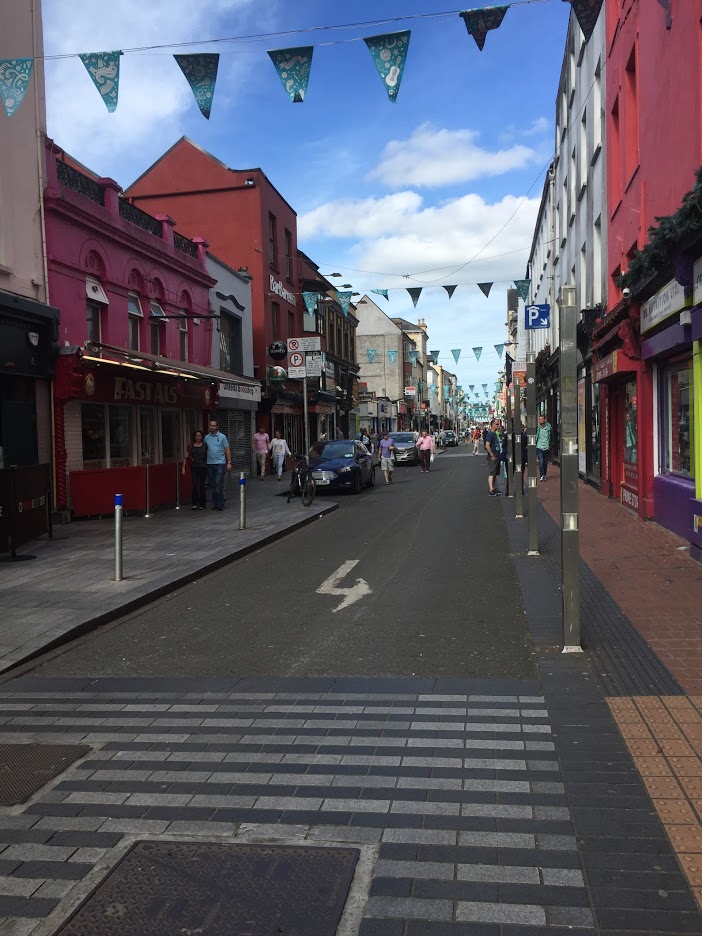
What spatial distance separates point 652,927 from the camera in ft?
8.70

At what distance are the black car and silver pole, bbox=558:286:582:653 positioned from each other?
14.7 meters

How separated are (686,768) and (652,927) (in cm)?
130

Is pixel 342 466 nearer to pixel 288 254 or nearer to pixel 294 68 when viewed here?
pixel 294 68

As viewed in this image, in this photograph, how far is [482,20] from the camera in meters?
8.79

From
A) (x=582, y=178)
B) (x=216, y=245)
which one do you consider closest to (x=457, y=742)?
(x=582, y=178)

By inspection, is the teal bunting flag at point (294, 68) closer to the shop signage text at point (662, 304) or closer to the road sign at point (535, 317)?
the road sign at point (535, 317)

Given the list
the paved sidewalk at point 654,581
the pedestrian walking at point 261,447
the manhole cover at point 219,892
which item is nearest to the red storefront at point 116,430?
the pedestrian walking at point 261,447

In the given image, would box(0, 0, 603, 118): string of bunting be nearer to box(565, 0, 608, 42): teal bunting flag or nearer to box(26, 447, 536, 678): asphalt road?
box(565, 0, 608, 42): teal bunting flag

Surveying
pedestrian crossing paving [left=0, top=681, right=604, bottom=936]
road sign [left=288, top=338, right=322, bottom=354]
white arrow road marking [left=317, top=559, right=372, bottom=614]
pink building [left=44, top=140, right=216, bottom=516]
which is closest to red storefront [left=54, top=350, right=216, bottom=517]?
pink building [left=44, top=140, right=216, bottom=516]

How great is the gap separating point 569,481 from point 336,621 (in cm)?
263

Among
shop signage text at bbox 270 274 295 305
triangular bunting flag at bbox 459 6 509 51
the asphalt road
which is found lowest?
the asphalt road

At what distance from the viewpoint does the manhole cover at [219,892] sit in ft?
8.97

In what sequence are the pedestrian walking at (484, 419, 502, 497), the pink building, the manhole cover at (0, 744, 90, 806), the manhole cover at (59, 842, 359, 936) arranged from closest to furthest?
the manhole cover at (59, 842, 359, 936)
the manhole cover at (0, 744, 90, 806)
the pink building
the pedestrian walking at (484, 419, 502, 497)

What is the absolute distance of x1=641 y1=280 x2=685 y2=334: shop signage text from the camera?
375 inches
